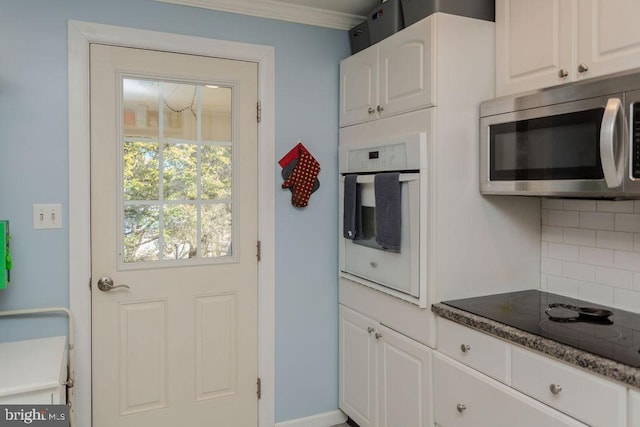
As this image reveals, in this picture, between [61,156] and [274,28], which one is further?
[274,28]

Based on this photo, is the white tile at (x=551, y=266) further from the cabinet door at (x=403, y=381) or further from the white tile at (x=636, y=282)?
the cabinet door at (x=403, y=381)

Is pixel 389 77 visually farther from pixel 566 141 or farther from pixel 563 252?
pixel 563 252

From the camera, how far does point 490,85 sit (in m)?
2.06

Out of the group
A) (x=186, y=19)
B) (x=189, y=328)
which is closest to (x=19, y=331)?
(x=189, y=328)

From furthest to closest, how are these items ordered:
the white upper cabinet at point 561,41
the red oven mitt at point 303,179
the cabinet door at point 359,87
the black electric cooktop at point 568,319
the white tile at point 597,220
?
the red oven mitt at point 303,179
the cabinet door at point 359,87
the white tile at point 597,220
the white upper cabinet at point 561,41
the black electric cooktop at point 568,319

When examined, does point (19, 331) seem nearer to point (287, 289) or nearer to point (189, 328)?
point (189, 328)

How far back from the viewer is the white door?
7.34 ft

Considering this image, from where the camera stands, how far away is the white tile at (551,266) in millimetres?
2137

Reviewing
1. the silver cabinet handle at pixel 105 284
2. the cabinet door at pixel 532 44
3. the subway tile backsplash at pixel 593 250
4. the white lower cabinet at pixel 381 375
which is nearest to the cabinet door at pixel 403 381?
the white lower cabinet at pixel 381 375

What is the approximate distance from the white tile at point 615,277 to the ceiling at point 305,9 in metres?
1.71

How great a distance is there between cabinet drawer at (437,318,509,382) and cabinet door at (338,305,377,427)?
0.51m

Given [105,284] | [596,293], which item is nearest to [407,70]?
[596,293]

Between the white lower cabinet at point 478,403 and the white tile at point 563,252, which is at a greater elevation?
the white tile at point 563,252

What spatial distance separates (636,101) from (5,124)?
241cm
